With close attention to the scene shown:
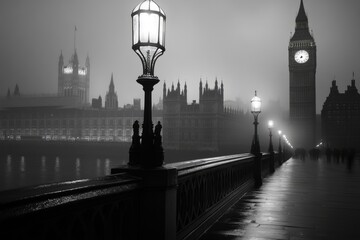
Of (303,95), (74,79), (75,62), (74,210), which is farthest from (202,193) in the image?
(75,62)

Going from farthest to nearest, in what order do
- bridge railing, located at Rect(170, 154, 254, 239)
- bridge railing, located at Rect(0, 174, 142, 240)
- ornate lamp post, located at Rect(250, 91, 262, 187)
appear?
ornate lamp post, located at Rect(250, 91, 262, 187)
bridge railing, located at Rect(170, 154, 254, 239)
bridge railing, located at Rect(0, 174, 142, 240)

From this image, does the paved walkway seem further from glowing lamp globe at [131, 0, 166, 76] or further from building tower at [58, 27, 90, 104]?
building tower at [58, 27, 90, 104]

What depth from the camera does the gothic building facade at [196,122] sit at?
94.3 metres

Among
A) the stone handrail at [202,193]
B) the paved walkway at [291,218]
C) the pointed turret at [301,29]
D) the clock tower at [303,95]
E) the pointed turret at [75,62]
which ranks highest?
the pointed turret at [301,29]

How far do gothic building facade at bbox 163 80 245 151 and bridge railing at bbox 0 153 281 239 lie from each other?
87343 millimetres

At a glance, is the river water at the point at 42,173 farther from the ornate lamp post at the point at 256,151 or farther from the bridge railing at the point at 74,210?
the bridge railing at the point at 74,210

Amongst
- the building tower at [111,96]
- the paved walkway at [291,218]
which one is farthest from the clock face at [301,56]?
the paved walkway at [291,218]

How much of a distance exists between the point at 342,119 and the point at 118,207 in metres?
157

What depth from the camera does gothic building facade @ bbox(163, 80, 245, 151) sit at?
94.3 metres

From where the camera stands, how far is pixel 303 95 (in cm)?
12838

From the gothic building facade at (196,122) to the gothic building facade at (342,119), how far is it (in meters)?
63.0

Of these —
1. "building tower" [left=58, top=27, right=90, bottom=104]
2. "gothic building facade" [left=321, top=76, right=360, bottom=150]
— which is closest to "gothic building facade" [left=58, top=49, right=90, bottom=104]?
"building tower" [left=58, top=27, right=90, bottom=104]

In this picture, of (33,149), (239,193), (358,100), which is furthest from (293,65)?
(239,193)

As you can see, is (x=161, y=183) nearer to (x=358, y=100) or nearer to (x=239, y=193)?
(x=239, y=193)
